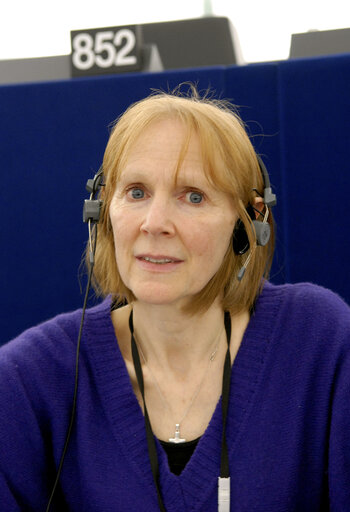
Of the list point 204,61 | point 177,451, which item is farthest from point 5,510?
point 204,61

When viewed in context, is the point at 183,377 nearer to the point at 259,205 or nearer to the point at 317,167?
the point at 259,205

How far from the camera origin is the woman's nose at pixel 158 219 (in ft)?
3.26

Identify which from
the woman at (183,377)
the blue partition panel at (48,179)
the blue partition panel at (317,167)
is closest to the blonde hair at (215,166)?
the woman at (183,377)

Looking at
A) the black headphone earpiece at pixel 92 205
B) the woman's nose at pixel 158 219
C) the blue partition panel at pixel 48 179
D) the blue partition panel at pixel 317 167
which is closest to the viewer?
the woman's nose at pixel 158 219

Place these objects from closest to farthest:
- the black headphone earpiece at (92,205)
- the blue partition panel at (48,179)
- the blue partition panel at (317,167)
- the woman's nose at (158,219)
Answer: the woman's nose at (158,219)
the black headphone earpiece at (92,205)
the blue partition panel at (317,167)
the blue partition panel at (48,179)

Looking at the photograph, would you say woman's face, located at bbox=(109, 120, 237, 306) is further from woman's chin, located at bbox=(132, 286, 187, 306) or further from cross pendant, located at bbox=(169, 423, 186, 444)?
cross pendant, located at bbox=(169, 423, 186, 444)

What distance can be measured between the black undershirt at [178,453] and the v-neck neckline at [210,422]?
0.06 feet

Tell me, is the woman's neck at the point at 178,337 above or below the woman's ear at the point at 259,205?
below

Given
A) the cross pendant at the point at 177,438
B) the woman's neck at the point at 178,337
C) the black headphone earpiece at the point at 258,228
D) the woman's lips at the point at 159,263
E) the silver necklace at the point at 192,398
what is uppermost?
the black headphone earpiece at the point at 258,228

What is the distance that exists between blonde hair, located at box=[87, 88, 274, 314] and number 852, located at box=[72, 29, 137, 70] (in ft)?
2.45

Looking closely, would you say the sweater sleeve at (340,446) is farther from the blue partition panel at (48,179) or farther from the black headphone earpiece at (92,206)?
the blue partition panel at (48,179)

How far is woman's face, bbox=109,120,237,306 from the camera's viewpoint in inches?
39.8

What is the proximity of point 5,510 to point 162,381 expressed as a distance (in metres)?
0.30

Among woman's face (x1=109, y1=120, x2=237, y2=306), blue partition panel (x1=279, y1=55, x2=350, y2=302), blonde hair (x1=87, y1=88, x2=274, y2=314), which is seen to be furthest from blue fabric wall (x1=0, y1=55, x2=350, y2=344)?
woman's face (x1=109, y1=120, x2=237, y2=306)
